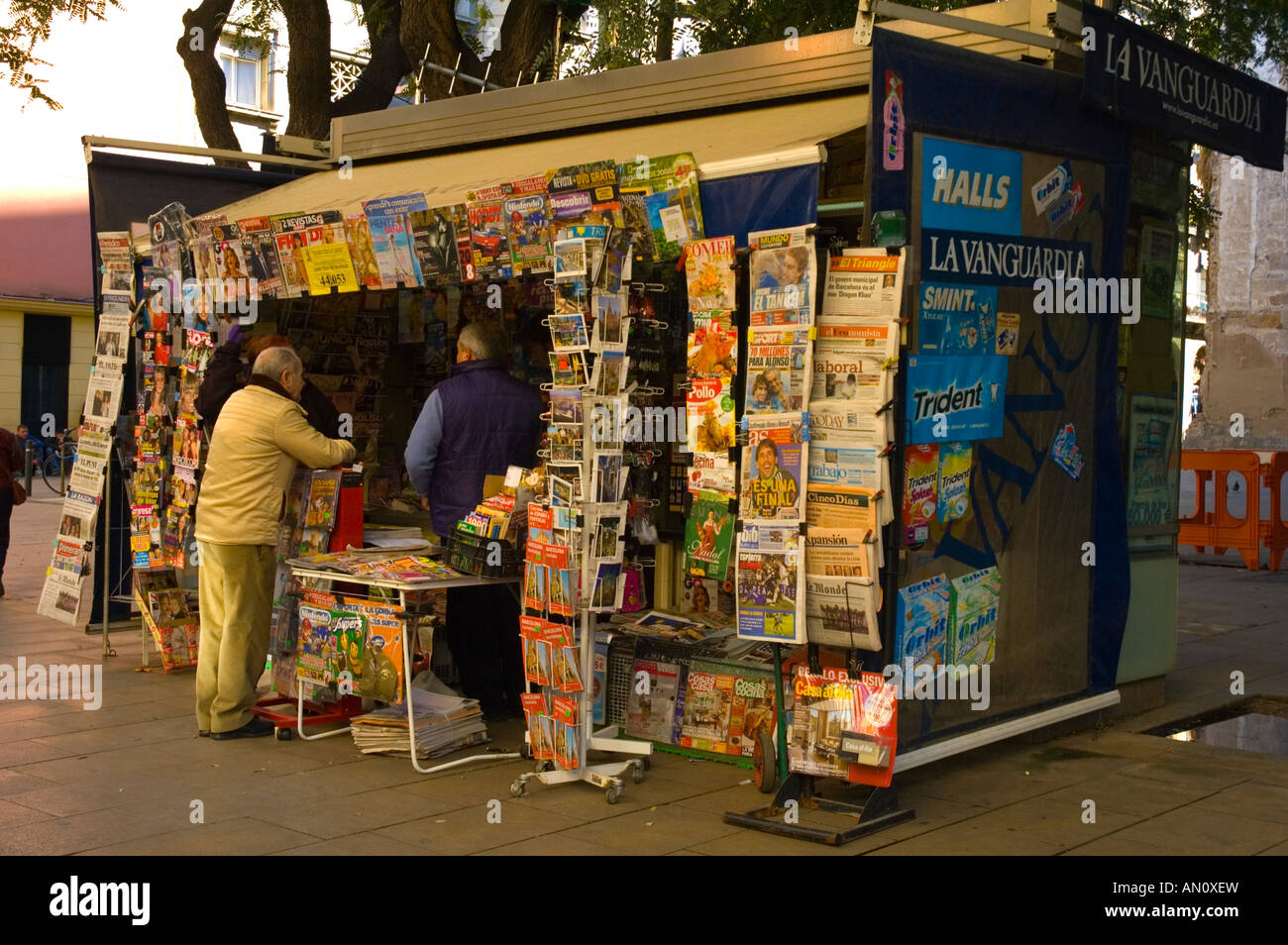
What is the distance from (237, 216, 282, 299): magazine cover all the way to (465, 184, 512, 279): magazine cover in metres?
1.57

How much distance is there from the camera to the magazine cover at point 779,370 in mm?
4859

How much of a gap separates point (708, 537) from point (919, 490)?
1087mm

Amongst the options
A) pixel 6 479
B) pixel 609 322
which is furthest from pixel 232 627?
pixel 6 479

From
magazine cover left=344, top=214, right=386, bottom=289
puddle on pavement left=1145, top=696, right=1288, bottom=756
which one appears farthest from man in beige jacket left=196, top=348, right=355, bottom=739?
puddle on pavement left=1145, top=696, right=1288, bottom=756

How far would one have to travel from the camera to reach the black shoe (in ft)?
20.8

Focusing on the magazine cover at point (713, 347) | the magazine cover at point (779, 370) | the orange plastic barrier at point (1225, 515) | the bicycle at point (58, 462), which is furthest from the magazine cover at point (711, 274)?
the bicycle at point (58, 462)

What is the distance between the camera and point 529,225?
591cm

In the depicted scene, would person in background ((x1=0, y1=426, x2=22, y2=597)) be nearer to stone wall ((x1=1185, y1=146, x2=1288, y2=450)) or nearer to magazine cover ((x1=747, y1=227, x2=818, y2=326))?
magazine cover ((x1=747, y1=227, x2=818, y2=326))

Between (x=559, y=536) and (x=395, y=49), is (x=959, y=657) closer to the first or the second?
(x=559, y=536)

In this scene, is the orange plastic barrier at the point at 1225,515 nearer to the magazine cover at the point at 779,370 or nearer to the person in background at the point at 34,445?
the magazine cover at the point at 779,370

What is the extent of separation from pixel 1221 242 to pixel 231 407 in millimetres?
14684

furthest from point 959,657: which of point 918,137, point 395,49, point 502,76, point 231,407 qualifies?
point 395,49

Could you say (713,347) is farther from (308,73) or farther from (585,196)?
(308,73)

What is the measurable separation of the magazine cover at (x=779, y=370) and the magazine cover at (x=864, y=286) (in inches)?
5.9
